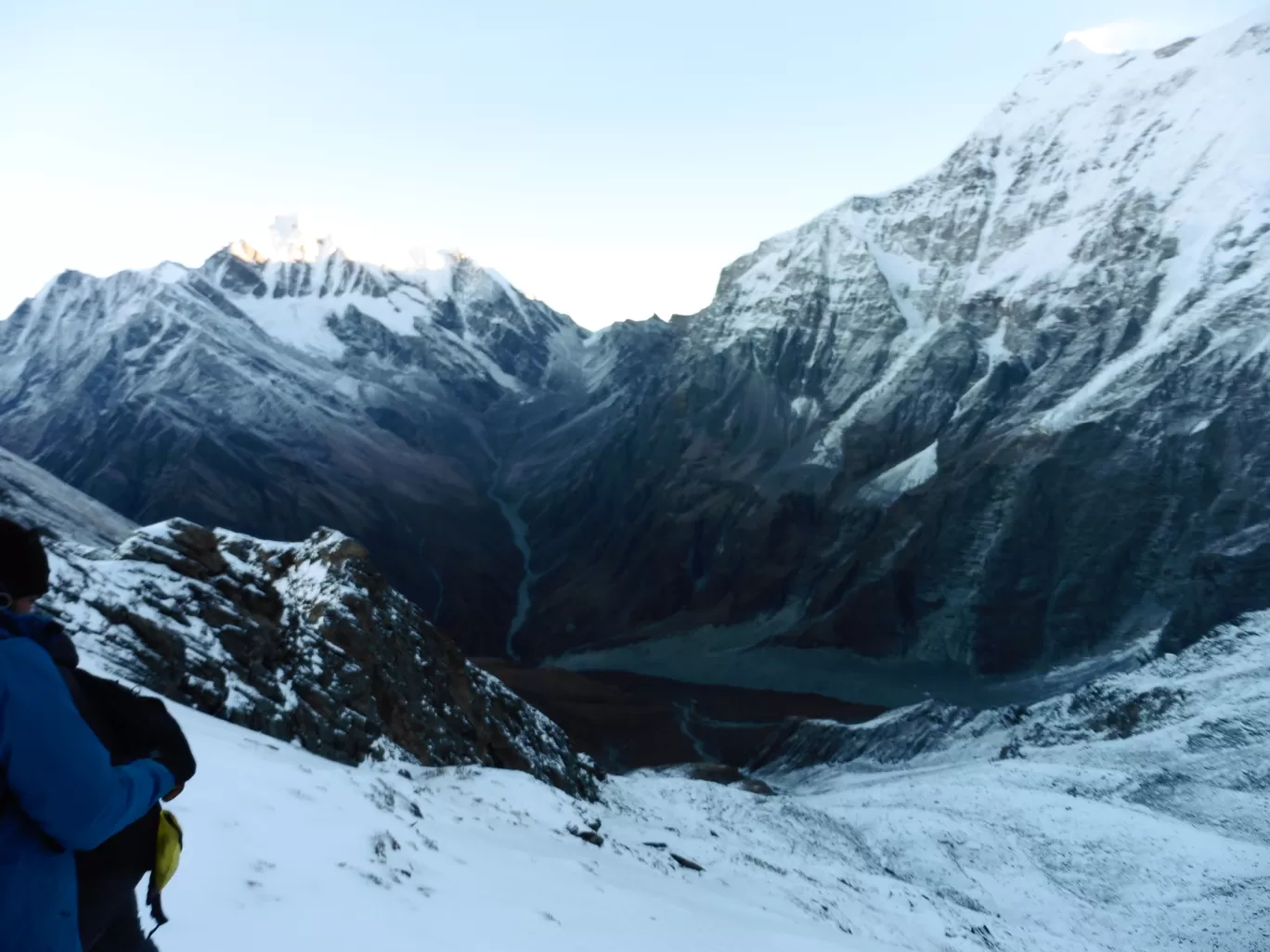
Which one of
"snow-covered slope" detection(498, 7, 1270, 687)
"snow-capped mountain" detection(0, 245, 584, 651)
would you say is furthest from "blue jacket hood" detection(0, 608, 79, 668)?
"snow-capped mountain" detection(0, 245, 584, 651)

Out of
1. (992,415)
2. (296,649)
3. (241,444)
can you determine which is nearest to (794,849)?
(296,649)

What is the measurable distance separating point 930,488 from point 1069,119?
57.1 meters

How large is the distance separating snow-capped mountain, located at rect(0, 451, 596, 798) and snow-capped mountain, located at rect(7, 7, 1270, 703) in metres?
58.8

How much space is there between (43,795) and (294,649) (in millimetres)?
19837

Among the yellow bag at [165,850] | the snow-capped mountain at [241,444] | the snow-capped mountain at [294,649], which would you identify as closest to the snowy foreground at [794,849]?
the snow-capped mountain at [294,649]

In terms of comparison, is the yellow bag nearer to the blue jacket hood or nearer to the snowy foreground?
the blue jacket hood

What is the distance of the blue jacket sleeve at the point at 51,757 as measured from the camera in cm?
348

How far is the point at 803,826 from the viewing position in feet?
102

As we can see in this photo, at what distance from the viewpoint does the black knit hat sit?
3854 mm

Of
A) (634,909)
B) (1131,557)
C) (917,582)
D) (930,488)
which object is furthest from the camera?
(930,488)

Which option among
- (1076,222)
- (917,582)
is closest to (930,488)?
(917,582)

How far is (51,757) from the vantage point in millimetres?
3502

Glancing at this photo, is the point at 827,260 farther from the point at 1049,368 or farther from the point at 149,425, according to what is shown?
the point at 149,425

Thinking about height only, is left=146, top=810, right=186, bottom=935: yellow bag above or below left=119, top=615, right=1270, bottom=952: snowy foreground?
above
